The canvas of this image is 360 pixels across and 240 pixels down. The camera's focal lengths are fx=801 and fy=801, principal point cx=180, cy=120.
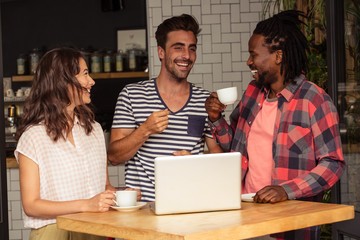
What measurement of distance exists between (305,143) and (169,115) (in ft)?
2.14

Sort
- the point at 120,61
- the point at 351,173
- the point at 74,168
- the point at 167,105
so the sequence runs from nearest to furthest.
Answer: the point at 74,168
the point at 167,105
the point at 351,173
the point at 120,61

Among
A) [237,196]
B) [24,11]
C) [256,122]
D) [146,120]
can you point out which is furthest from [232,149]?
[24,11]

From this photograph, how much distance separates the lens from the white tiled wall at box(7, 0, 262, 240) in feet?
17.9

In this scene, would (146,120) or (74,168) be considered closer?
(74,168)

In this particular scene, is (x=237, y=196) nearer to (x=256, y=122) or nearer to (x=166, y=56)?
(x=256, y=122)

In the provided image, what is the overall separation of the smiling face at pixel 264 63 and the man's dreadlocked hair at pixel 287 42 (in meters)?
0.02

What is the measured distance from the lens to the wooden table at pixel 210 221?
247 centimetres

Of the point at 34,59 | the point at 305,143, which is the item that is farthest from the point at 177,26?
the point at 34,59

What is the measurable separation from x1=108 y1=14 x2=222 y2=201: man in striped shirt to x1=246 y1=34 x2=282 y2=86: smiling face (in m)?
0.37

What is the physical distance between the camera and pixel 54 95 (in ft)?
10.0

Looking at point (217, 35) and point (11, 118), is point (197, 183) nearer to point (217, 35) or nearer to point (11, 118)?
point (217, 35)

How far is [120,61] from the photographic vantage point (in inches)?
301

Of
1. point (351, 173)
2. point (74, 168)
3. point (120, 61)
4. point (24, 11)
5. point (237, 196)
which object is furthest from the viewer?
point (24, 11)

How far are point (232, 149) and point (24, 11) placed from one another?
5759 millimetres
